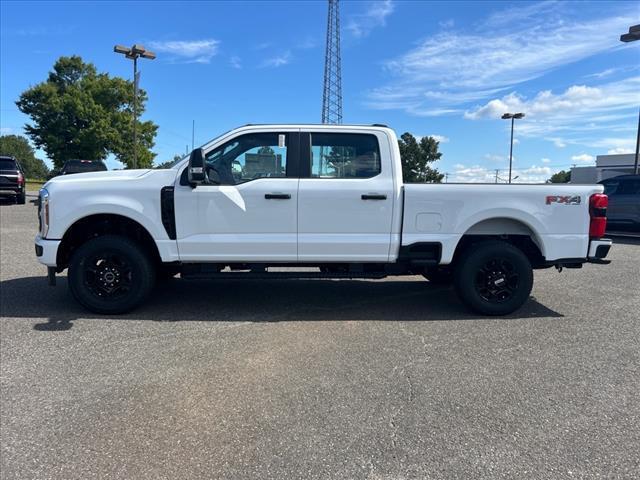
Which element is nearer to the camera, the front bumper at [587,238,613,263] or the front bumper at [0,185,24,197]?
the front bumper at [587,238,613,263]

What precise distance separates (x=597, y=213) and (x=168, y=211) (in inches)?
190

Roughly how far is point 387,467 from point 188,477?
3.58 ft

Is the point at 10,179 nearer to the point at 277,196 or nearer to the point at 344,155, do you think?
the point at 277,196

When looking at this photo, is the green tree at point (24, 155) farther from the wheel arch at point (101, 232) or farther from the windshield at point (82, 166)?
the wheel arch at point (101, 232)

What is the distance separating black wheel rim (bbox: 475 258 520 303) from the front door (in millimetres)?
2181

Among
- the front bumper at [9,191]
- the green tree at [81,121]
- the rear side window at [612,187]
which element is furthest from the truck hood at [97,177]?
the green tree at [81,121]

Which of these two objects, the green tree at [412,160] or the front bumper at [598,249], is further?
the green tree at [412,160]

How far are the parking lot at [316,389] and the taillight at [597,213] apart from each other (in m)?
1.03

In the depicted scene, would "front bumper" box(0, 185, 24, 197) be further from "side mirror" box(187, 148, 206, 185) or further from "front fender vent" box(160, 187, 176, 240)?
"side mirror" box(187, 148, 206, 185)

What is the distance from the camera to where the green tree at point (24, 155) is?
10376 centimetres

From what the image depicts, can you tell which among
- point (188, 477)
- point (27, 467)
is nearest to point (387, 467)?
point (188, 477)

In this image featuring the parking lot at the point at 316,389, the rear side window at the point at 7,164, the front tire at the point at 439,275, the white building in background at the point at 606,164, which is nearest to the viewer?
the parking lot at the point at 316,389

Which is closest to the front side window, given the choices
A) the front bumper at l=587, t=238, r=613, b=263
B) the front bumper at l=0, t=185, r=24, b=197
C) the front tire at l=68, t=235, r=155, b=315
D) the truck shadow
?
the front tire at l=68, t=235, r=155, b=315

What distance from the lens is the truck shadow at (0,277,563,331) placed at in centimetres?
541
